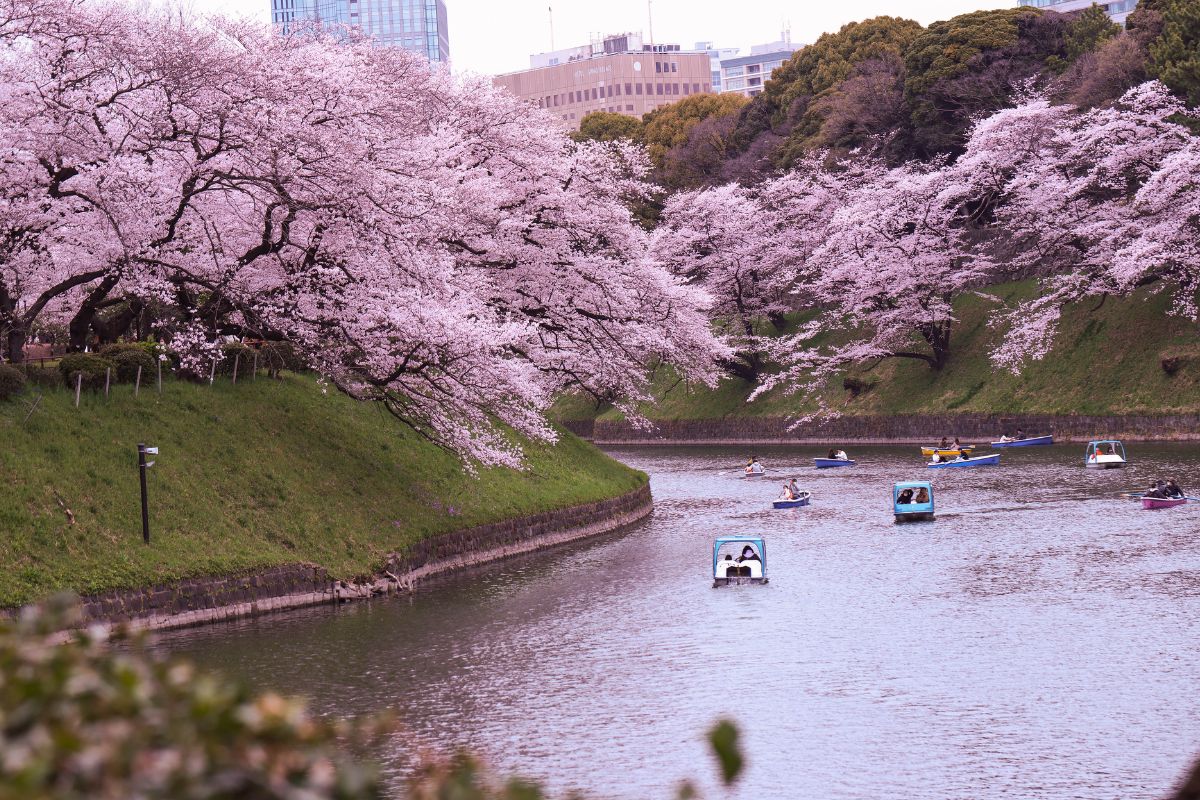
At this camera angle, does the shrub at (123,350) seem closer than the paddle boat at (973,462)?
Yes

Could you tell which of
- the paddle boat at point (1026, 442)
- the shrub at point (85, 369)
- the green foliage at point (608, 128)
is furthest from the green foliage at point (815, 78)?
the shrub at point (85, 369)

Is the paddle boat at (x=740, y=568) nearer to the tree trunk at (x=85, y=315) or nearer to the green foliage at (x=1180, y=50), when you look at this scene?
the tree trunk at (x=85, y=315)

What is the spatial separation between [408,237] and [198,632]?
11.9 metres

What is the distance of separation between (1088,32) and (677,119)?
38.9 m

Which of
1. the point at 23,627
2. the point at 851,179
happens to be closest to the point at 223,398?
the point at 23,627

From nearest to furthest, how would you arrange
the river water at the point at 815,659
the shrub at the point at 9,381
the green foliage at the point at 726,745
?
1. the green foliage at the point at 726,745
2. the river water at the point at 815,659
3. the shrub at the point at 9,381

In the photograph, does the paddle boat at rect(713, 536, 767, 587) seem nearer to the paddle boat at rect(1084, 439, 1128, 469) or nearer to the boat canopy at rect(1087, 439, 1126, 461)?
the paddle boat at rect(1084, 439, 1128, 469)

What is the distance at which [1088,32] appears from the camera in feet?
242

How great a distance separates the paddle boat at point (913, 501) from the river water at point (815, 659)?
3.46 feet

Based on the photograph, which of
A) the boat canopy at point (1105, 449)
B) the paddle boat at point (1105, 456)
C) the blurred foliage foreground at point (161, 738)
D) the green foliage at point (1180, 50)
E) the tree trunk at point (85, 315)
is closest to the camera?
the blurred foliage foreground at point (161, 738)

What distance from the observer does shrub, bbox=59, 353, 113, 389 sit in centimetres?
2948

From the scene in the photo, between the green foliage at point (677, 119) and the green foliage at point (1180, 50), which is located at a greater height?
the green foliage at point (677, 119)

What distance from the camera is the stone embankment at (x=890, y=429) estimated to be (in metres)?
56.8

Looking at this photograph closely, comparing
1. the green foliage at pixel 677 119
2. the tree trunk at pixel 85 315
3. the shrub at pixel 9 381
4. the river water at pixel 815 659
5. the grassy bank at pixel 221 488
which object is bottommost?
the river water at pixel 815 659
